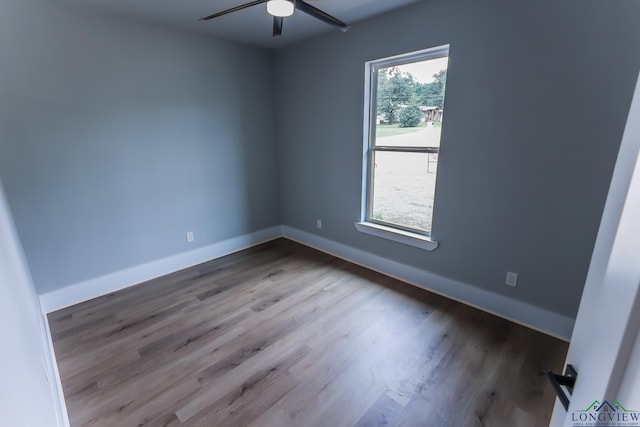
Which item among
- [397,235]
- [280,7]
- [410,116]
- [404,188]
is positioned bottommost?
[397,235]

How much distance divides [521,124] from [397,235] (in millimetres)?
1434

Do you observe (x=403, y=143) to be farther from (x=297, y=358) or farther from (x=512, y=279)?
(x=297, y=358)

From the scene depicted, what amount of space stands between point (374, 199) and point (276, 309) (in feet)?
5.30

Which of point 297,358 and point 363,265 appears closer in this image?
point 297,358

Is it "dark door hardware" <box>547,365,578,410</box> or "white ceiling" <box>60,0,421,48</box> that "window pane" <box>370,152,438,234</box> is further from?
"dark door hardware" <box>547,365,578,410</box>

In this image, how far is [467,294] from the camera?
2.64 metres

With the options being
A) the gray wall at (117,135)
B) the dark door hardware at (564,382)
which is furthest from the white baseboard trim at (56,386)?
the dark door hardware at (564,382)

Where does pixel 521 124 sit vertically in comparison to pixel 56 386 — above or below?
above

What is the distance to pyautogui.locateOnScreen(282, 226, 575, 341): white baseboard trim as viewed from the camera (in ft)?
7.31

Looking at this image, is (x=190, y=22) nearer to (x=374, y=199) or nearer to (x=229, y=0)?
(x=229, y=0)

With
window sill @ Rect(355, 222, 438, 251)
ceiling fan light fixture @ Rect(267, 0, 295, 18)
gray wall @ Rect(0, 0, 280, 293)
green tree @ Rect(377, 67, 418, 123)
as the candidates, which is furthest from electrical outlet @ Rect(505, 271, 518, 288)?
gray wall @ Rect(0, 0, 280, 293)

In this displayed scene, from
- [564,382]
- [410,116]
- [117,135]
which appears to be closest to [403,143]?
[410,116]

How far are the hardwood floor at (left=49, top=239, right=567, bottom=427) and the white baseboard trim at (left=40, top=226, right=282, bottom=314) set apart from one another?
0.11 m

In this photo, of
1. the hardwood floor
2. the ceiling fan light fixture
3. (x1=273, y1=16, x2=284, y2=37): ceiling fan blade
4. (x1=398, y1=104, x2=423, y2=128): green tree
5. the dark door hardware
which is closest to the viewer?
the dark door hardware
